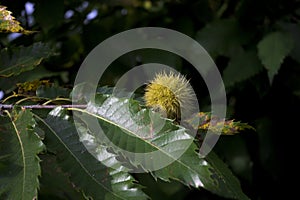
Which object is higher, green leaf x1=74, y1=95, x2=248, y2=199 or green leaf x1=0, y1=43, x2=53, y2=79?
green leaf x1=0, y1=43, x2=53, y2=79

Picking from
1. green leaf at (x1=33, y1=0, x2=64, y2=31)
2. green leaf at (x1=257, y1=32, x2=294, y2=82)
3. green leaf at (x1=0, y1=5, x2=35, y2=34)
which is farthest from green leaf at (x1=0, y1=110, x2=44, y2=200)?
green leaf at (x1=257, y1=32, x2=294, y2=82)

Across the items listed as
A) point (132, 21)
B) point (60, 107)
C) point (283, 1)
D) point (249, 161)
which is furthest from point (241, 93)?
point (60, 107)

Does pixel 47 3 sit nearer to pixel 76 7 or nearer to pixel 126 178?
pixel 76 7

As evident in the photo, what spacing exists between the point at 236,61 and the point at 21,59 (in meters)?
0.83

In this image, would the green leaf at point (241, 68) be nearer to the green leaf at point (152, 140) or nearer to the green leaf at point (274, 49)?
the green leaf at point (274, 49)

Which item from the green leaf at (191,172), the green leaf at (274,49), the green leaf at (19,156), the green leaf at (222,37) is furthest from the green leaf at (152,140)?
the green leaf at (222,37)

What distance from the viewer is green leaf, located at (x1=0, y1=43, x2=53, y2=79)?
1.18 metres

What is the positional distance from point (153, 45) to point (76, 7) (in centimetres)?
32

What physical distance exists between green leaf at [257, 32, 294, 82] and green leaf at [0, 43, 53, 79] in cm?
72

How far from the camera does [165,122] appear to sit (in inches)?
33.6

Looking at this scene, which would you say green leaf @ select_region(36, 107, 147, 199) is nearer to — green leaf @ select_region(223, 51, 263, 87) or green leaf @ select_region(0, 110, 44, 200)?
green leaf @ select_region(0, 110, 44, 200)

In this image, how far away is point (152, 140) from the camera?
2.79 ft

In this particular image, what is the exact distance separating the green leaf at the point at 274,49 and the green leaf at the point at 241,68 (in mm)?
69

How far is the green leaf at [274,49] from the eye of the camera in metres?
1.63
